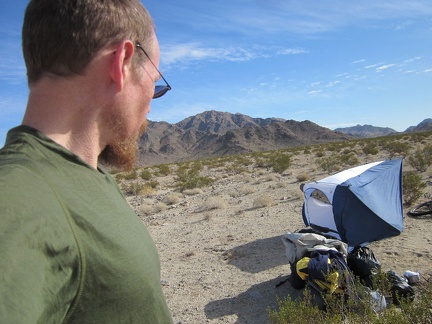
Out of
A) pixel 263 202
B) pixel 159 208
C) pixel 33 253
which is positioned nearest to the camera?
pixel 33 253

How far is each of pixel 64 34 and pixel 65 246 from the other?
1.91 ft

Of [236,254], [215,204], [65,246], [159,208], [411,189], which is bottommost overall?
[236,254]

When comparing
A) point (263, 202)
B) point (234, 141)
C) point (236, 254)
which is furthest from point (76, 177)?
point (234, 141)

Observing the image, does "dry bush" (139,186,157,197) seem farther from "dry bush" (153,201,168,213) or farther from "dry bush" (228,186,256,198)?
"dry bush" (228,186,256,198)

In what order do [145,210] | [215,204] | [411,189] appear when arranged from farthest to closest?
1. [145,210]
2. [215,204]
3. [411,189]

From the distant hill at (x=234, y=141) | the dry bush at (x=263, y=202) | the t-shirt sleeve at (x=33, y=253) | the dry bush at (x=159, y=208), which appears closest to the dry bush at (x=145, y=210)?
the dry bush at (x=159, y=208)

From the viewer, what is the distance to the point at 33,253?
649 mm

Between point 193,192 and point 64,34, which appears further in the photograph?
point 193,192

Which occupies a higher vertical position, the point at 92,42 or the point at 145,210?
the point at 92,42

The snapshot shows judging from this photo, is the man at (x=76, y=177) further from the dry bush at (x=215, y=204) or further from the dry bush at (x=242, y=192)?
the dry bush at (x=242, y=192)

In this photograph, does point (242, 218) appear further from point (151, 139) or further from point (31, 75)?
point (151, 139)

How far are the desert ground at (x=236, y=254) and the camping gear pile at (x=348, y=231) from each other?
0.55 meters

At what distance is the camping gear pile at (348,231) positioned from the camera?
450 centimetres

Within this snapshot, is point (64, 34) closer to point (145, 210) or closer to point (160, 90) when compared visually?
point (160, 90)
